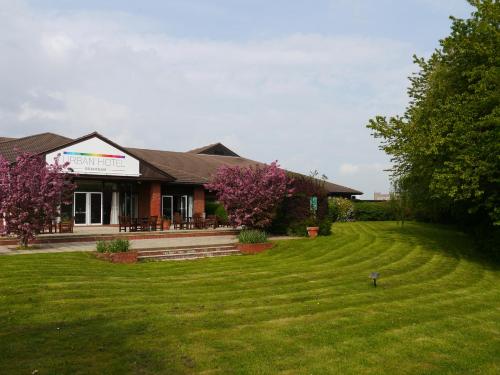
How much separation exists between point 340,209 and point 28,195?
2390 centimetres

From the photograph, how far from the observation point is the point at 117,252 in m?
15.3

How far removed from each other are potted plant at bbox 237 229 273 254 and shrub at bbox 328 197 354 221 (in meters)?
16.9

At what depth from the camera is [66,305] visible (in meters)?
9.29

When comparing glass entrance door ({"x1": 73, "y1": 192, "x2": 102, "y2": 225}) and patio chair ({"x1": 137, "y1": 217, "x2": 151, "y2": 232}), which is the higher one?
glass entrance door ({"x1": 73, "y1": 192, "x2": 102, "y2": 225})

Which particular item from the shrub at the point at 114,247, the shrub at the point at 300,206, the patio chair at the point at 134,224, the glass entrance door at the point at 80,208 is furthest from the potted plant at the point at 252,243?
the glass entrance door at the point at 80,208

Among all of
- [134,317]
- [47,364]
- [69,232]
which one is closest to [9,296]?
[134,317]

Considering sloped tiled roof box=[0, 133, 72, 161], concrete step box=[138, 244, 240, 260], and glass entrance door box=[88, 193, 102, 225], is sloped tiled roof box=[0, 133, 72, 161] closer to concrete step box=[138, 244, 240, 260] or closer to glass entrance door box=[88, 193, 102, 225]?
glass entrance door box=[88, 193, 102, 225]

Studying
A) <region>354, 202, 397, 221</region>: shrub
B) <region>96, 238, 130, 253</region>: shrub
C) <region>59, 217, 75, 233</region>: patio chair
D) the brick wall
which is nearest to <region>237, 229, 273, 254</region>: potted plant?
<region>96, 238, 130, 253</region>: shrub

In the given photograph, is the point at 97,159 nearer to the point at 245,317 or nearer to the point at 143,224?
the point at 143,224

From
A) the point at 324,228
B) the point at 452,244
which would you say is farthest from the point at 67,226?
the point at 452,244

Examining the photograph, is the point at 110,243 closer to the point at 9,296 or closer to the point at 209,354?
the point at 9,296

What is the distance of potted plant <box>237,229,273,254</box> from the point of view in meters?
18.2

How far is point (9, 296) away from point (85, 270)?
10.7ft

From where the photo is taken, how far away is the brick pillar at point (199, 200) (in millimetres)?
32219
